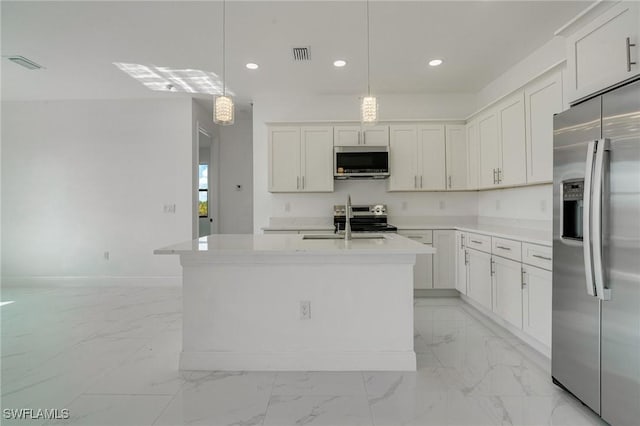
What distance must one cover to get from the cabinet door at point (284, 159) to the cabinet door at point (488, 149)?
2280 mm

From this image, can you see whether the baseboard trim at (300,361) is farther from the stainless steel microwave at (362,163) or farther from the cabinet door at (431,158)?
the cabinet door at (431,158)

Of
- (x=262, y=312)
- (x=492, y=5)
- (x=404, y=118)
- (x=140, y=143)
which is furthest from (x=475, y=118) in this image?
(x=140, y=143)

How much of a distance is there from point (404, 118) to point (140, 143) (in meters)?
3.88

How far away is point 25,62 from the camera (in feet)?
12.0

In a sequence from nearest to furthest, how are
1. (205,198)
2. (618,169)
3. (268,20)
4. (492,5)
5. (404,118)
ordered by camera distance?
(618,169) < (492,5) < (268,20) < (404,118) < (205,198)

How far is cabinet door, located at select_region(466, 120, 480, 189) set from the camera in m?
4.09

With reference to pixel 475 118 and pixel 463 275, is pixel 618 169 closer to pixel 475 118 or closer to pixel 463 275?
pixel 463 275

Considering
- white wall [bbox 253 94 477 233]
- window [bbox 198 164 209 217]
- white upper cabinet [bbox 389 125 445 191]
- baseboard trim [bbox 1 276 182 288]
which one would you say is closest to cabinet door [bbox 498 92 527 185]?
white upper cabinet [bbox 389 125 445 191]

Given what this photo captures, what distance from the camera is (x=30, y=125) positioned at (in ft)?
16.3

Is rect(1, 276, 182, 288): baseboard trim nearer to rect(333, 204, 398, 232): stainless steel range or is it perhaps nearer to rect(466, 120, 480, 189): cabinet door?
rect(333, 204, 398, 232): stainless steel range

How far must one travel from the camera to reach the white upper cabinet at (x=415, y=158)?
4.41m

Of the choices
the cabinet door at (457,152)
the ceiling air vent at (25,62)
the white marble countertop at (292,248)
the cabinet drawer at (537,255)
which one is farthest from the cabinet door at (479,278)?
the ceiling air vent at (25,62)

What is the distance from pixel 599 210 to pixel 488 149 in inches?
91.4

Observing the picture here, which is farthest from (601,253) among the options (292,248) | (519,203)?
(519,203)
